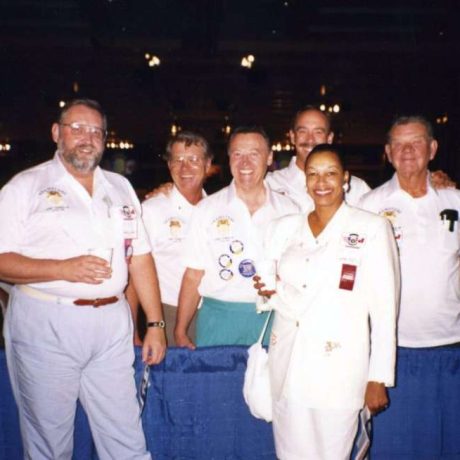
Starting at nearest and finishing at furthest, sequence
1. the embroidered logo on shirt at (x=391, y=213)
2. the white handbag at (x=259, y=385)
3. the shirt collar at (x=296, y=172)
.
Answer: the white handbag at (x=259, y=385)
the embroidered logo on shirt at (x=391, y=213)
the shirt collar at (x=296, y=172)

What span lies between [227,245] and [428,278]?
119 centimetres

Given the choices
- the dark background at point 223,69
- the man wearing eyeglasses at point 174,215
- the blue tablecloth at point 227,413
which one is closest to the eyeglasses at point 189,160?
the man wearing eyeglasses at point 174,215

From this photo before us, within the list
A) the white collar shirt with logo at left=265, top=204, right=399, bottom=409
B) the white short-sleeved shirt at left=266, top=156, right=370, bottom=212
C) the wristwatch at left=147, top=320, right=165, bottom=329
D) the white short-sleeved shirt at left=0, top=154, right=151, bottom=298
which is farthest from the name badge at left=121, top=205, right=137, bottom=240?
the white short-sleeved shirt at left=266, top=156, right=370, bottom=212

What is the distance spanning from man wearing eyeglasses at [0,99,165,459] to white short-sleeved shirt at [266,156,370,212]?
1.36 meters

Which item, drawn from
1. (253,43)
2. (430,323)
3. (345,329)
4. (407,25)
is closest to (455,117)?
(407,25)

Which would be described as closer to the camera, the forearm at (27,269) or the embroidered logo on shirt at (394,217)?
the forearm at (27,269)

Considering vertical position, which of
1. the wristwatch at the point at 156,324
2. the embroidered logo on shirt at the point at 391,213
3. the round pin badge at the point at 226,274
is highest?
the embroidered logo on shirt at the point at 391,213

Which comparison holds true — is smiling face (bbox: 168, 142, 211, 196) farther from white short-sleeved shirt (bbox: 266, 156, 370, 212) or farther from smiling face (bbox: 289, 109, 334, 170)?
smiling face (bbox: 289, 109, 334, 170)

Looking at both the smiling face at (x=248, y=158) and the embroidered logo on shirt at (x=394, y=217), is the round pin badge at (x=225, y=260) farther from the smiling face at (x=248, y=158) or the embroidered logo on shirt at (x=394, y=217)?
the embroidered logo on shirt at (x=394, y=217)

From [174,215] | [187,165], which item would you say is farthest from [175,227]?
[187,165]

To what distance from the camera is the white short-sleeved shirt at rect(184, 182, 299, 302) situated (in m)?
2.97

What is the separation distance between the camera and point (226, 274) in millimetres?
2986

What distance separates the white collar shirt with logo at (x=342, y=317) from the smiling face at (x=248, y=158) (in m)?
1.00

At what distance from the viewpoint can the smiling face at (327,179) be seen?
226 cm
